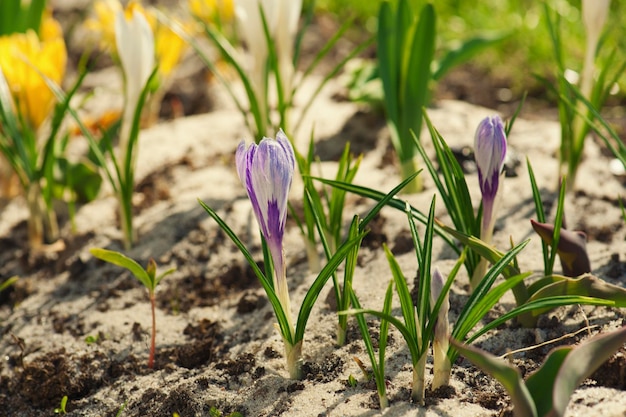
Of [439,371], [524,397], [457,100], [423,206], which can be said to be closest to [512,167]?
[423,206]

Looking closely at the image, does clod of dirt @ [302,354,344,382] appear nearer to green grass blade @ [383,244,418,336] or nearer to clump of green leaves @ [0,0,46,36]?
green grass blade @ [383,244,418,336]

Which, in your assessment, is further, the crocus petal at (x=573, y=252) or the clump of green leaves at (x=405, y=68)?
the clump of green leaves at (x=405, y=68)

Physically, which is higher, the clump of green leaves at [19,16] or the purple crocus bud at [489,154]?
the clump of green leaves at [19,16]

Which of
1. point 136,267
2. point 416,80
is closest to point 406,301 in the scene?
point 136,267

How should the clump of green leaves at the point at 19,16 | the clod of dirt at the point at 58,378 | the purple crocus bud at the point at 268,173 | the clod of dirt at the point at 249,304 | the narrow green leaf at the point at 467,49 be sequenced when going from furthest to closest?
1. the clump of green leaves at the point at 19,16
2. the narrow green leaf at the point at 467,49
3. the clod of dirt at the point at 249,304
4. the clod of dirt at the point at 58,378
5. the purple crocus bud at the point at 268,173

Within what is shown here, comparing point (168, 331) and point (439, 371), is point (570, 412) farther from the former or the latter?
point (168, 331)

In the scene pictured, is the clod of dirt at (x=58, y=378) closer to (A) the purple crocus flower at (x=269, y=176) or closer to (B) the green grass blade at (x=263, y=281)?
(B) the green grass blade at (x=263, y=281)

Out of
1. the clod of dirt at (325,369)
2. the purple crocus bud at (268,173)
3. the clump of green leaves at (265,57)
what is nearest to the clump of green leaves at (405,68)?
the clump of green leaves at (265,57)
